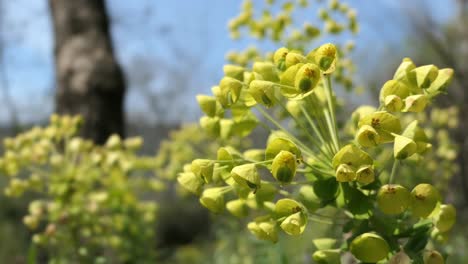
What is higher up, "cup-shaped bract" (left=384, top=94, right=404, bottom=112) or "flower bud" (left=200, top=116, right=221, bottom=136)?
"cup-shaped bract" (left=384, top=94, right=404, bottom=112)

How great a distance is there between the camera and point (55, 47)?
129 inches

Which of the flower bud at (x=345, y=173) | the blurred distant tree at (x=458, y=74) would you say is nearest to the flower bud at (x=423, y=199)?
the flower bud at (x=345, y=173)

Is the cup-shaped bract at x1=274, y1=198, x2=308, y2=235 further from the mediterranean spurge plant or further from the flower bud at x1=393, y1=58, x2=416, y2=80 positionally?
the flower bud at x1=393, y1=58, x2=416, y2=80

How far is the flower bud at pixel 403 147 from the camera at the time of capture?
0.73 m

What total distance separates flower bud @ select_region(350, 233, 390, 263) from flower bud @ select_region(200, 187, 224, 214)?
24cm

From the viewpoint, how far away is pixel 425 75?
0.82 metres

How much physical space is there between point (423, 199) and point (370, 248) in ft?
0.34

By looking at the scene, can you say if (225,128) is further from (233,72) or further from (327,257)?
(327,257)

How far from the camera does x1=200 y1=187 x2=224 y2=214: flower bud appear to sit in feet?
2.90

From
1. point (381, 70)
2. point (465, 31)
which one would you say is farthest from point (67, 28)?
point (381, 70)

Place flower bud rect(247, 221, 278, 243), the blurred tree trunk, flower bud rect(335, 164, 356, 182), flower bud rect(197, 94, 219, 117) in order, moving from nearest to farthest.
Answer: flower bud rect(335, 164, 356, 182) < flower bud rect(247, 221, 278, 243) < flower bud rect(197, 94, 219, 117) < the blurred tree trunk

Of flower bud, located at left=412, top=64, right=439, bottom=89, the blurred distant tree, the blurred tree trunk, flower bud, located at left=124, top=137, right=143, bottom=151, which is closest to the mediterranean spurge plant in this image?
flower bud, located at left=412, top=64, right=439, bottom=89

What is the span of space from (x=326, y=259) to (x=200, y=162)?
246 millimetres

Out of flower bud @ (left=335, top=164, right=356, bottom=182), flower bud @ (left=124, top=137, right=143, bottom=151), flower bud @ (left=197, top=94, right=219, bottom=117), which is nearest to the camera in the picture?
flower bud @ (left=335, top=164, right=356, bottom=182)
